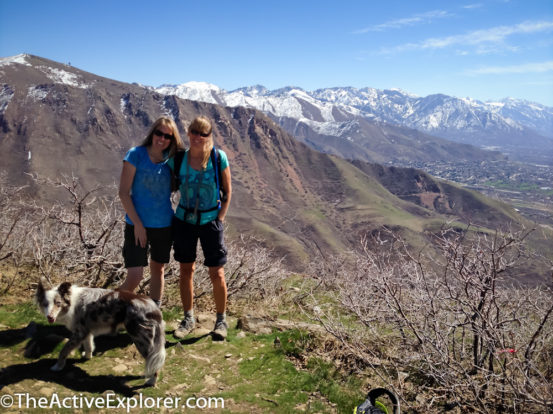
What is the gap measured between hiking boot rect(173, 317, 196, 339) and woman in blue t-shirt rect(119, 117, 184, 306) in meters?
0.97

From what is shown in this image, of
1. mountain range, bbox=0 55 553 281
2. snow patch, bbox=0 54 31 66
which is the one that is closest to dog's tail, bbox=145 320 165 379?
mountain range, bbox=0 55 553 281

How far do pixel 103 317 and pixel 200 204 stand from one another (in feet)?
5.40

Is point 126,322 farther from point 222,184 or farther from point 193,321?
point 222,184

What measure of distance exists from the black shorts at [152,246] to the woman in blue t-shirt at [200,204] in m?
0.12

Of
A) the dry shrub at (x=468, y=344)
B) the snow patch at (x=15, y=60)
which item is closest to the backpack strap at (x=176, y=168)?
the dry shrub at (x=468, y=344)

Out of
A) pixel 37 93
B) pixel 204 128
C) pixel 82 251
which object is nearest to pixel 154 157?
pixel 204 128

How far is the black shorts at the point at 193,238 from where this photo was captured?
424cm

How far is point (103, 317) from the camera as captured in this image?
3.74 metres

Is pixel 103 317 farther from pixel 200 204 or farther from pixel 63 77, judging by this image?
pixel 63 77

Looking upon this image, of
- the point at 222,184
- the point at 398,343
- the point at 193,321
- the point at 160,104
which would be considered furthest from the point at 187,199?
the point at 160,104

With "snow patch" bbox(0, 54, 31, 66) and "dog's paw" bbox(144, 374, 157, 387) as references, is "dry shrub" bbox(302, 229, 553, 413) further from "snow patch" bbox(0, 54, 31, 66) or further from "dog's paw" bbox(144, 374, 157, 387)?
"snow patch" bbox(0, 54, 31, 66)

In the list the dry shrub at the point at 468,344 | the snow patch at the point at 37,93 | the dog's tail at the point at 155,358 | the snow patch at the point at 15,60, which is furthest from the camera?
the snow patch at the point at 15,60

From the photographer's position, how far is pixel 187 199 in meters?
4.10

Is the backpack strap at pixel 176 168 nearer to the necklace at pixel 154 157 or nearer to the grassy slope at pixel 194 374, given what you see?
the necklace at pixel 154 157
